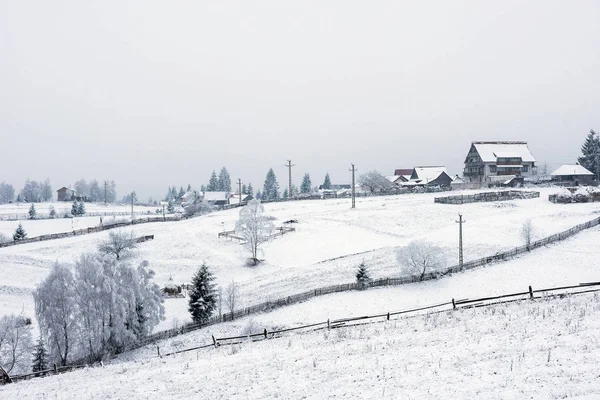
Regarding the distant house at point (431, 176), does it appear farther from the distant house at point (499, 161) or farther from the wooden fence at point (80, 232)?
the wooden fence at point (80, 232)

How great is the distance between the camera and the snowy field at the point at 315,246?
38938 millimetres

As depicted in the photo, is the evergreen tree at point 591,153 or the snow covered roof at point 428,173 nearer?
the evergreen tree at point 591,153

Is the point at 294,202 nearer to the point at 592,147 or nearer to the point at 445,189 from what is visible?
the point at 445,189

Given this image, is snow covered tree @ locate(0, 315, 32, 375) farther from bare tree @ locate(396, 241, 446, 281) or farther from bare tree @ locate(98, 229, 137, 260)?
bare tree @ locate(396, 241, 446, 281)

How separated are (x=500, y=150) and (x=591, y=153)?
18.9 metres

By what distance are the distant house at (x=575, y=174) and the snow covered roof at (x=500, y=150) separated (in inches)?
408

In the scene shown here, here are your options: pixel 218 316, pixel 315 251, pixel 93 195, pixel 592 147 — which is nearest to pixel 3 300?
pixel 218 316

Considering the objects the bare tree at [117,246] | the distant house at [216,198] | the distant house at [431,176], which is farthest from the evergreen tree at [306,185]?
the bare tree at [117,246]

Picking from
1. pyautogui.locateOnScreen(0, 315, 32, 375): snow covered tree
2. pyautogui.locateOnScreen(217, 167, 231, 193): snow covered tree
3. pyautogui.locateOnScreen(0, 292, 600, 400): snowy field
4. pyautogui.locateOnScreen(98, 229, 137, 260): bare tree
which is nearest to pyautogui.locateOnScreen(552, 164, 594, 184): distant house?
pyautogui.locateOnScreen(0, 292, 600, 400): snowy field

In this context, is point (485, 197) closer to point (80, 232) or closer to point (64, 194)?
point (80, 232)

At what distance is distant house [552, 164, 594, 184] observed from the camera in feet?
269

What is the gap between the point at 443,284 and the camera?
35.0 metres

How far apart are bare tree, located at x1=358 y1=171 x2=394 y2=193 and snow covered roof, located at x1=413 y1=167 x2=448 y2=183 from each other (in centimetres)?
1021

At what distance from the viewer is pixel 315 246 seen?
49.5 metres
